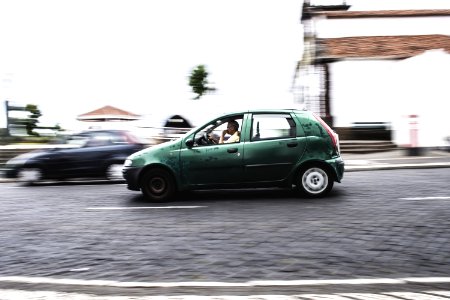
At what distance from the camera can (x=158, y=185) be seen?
8812 millimetres

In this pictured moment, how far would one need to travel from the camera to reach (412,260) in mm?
4750

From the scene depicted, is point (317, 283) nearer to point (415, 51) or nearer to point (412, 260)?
point (412, 260)

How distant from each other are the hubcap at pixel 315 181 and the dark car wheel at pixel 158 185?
2319mm

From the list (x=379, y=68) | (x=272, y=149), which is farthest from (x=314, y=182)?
(x=379, y=68)

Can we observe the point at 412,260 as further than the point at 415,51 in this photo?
No

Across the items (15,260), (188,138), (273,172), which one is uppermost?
(188,138)

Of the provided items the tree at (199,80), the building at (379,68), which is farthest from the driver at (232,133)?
the tree at (199,80)

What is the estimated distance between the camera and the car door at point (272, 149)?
841cm

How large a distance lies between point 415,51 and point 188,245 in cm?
2163

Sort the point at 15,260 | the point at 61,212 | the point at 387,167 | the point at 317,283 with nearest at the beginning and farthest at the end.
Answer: the point at 317,283
the point at 15,260
the point at 61,212
the point at 387,167

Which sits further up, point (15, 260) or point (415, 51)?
point (415, 51)

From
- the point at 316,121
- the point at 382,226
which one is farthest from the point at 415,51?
the point at 382,226

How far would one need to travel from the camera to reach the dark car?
42.8ft

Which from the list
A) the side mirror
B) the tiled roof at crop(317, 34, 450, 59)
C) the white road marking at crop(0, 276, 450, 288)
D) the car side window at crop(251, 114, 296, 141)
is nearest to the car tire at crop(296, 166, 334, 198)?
the car side window at crop(251, 114, 296, 141)
